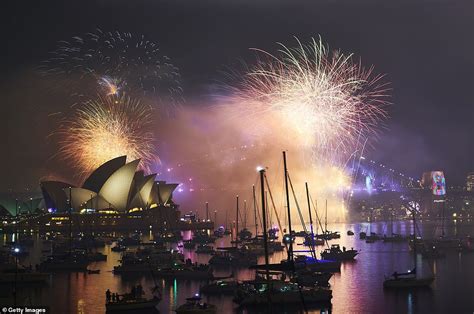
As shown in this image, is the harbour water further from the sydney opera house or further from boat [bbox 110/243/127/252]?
the sydney opera house

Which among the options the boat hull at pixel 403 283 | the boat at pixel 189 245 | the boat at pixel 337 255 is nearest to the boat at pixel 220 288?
the boat hull at pixel 403 283

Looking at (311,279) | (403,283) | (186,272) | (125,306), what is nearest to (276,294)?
(311,279)

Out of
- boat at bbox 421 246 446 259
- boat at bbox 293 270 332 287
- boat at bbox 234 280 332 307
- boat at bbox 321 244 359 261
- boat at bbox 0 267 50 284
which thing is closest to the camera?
boat at bbox 234 280 332 307

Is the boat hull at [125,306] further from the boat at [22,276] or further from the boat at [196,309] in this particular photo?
the boat at [22,276]

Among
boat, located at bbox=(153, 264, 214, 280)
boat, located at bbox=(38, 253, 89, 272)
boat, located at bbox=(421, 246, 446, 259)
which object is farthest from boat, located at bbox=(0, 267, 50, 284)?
boat, located at bbox=(421, 246, 446, 259)

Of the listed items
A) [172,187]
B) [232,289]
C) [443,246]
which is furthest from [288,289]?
[172,187]
